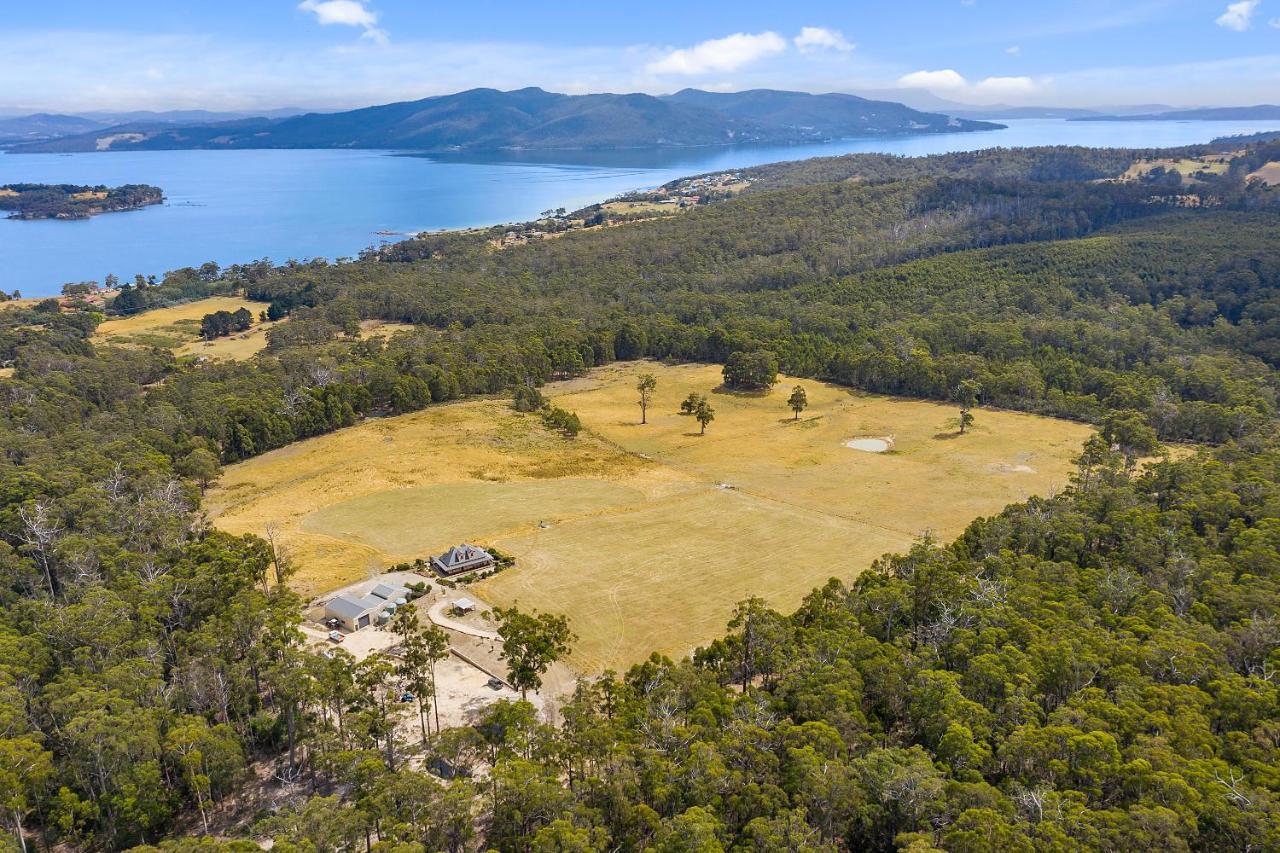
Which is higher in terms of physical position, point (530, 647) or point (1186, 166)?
point (1186, 166)

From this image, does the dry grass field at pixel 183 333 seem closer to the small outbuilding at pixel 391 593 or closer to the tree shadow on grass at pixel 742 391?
the tree shadow on grass at pixel 742 391

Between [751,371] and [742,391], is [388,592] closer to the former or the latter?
[751,371]

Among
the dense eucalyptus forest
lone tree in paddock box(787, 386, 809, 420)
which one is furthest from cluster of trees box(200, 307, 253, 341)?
lone tree in paddock box(787, 386, 809, 420)

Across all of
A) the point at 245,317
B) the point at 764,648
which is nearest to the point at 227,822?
the point at 764,648

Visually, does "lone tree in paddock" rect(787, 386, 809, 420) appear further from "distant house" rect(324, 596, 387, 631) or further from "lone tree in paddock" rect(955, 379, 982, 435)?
"distant house" rect(324, 596, 387, 631)

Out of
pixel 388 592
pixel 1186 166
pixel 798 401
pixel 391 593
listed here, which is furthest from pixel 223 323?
pixel 1186 166
